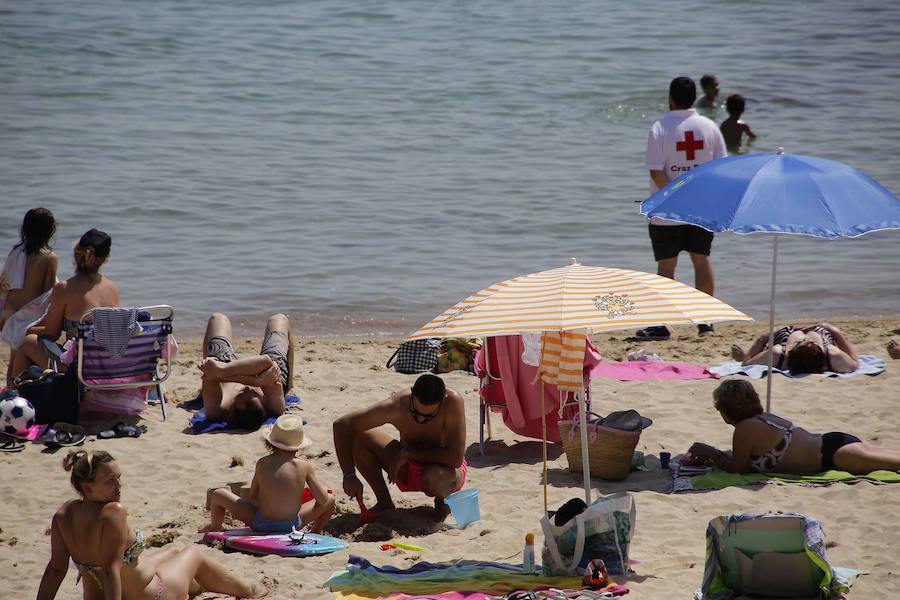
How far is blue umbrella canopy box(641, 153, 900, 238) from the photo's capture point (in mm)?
5051

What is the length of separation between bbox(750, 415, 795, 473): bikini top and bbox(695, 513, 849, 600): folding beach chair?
4.72ft

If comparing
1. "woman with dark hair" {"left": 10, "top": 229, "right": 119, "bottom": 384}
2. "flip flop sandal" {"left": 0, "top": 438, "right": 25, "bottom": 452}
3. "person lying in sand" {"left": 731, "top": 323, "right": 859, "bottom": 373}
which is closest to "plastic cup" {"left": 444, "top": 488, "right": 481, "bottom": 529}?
"flip flop sandal" {"left": 0, "top": 438, "right": 25, "bottom": 452}

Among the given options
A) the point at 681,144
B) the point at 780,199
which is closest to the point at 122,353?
the point at 780,199

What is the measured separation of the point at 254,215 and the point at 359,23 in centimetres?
1106

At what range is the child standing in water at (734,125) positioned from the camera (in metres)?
12.6

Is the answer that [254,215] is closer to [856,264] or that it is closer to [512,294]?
[856,264]

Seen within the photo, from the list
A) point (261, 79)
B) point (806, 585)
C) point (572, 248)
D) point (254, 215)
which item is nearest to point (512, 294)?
point (806, 585)

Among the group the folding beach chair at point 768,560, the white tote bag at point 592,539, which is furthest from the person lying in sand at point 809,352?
the folding beach chair at point 768,560

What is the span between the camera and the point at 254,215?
12.3 meters

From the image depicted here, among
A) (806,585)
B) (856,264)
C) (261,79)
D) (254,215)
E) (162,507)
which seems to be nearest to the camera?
(806,585)

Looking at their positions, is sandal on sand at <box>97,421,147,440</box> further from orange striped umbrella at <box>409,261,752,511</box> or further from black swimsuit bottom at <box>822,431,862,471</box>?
black swimsuit bottom at <box>822,431,862,471</box>

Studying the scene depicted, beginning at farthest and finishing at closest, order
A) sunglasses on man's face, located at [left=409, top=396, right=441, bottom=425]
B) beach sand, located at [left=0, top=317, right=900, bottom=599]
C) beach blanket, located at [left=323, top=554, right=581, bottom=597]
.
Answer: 1. sunglasses on man's face, located at [left=409, top=396, right=441, bottom=425]
2. beach sand, located at [left=0, top=317, right=900, bottom=599]
3. beach blanket, located at [left=323, top=554, right=581, bottom=597]

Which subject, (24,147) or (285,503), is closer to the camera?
(285,503)

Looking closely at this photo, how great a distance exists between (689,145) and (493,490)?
12.0ft
